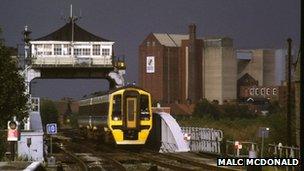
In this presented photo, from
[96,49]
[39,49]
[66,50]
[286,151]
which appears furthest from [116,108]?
[39,49]

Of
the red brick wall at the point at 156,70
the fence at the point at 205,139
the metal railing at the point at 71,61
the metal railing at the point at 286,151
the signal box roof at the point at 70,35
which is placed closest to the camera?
the metal railing at the point at 286,151

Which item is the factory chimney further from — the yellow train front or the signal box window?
the yellow train front

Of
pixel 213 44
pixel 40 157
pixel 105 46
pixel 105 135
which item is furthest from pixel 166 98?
pixel 40 157

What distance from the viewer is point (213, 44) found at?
142m

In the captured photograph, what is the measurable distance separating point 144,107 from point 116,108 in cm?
159

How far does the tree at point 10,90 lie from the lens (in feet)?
96.6

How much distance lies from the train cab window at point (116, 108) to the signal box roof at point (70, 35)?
26518 mm

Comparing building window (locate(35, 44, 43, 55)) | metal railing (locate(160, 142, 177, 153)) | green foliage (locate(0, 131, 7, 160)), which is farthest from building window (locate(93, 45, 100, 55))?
green foliage (locate(0, 131, 7, 160))

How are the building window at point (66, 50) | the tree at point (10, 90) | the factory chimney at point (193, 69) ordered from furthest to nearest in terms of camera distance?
the factory chimney at point (193, 69)
the building window at point (66, 50)
the tree at point (10, 90)

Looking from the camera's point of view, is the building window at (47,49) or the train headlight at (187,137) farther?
the building window at (47,49)

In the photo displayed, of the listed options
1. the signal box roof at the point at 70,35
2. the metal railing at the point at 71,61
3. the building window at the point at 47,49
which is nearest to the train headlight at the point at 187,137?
the metal railing at the point at 71,61

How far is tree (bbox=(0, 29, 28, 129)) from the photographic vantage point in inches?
1159

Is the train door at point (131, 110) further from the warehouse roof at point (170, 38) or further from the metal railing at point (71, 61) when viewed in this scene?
the warehouse roof at point (170, 38)

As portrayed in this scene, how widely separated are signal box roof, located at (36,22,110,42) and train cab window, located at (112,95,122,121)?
1044 inches
